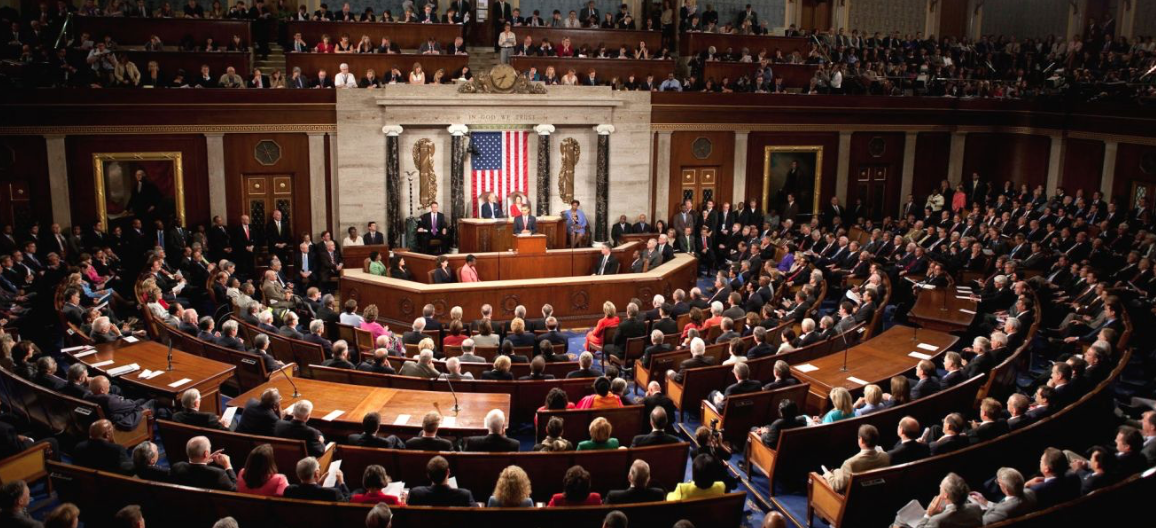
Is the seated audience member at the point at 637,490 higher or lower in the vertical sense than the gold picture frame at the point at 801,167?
lower

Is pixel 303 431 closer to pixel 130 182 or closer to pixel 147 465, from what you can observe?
pixel 147 465

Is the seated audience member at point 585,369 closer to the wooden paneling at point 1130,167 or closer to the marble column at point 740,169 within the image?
the marble column at point 740,169

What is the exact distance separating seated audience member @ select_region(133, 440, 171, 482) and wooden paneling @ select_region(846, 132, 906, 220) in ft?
58.7

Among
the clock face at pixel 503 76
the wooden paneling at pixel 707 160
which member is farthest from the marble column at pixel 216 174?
the wooden paneling at pixel 707 160

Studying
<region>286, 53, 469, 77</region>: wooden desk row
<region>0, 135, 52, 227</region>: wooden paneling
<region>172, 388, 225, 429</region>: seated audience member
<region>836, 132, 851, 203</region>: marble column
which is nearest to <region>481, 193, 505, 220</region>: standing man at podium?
<region>286, 53, 469, 77</region>: wooden desk row

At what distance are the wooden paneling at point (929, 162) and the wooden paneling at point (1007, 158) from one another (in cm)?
46

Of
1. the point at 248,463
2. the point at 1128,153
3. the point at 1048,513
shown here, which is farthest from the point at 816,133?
the point at 248,463

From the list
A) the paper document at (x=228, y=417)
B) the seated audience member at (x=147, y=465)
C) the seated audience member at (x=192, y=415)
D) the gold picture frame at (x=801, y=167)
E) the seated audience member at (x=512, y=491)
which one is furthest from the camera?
the gold picture frame at (x=801, y=167)

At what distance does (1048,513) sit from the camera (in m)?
5.75

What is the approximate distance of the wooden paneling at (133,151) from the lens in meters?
15.9

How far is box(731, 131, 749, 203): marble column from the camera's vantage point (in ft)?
65.0

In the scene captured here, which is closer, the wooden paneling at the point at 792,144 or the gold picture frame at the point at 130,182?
the gold picture frame at the point at 130,182

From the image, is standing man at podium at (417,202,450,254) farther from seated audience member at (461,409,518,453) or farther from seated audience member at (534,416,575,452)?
seated audience member at (534,416,575,452)

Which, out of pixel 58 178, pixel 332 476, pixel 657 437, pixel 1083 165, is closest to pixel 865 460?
pixel 657 437
